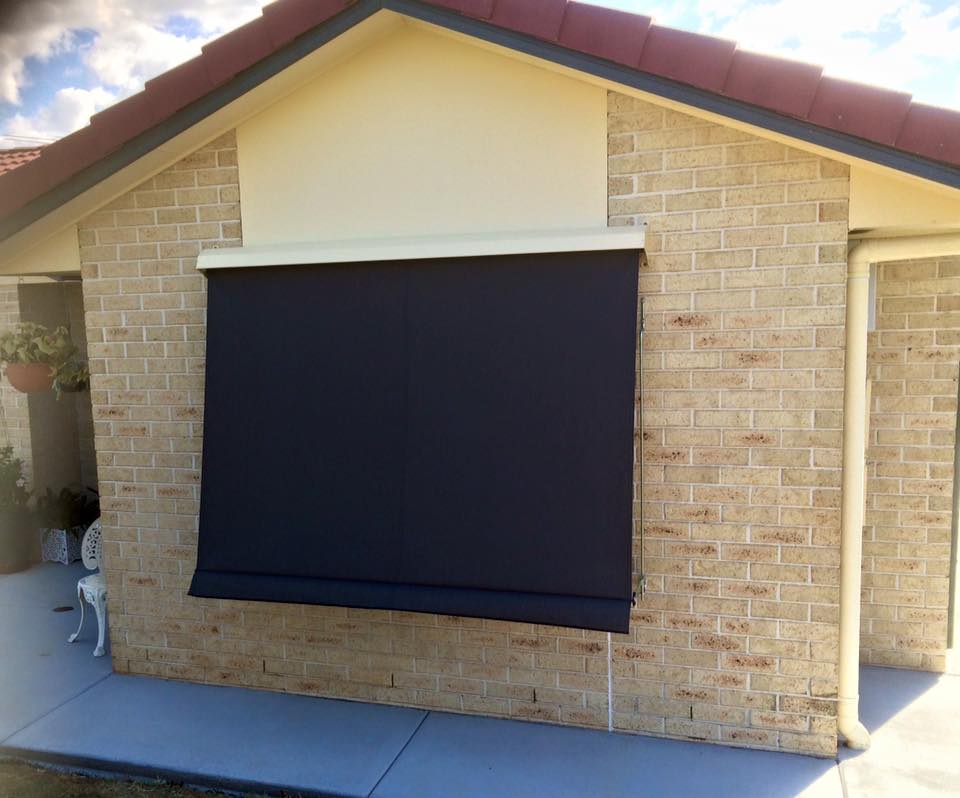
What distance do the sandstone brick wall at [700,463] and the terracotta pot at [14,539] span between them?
3.92 metres

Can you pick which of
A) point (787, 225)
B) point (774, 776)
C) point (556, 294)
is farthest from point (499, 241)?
point (774, 776)

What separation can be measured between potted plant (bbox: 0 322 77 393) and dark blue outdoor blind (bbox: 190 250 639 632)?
8.09ft

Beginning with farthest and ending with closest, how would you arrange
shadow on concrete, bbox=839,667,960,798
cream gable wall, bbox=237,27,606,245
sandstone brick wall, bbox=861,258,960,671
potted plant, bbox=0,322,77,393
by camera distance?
potted plant, bbox=0,322,77,393, sandstone brick wall, bbox=861,258,960,671, cream gable wall, bbox=237,27,606,245, shadow on concrete, bbox=839,667,960,798

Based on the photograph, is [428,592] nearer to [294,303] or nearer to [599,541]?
[599,541]

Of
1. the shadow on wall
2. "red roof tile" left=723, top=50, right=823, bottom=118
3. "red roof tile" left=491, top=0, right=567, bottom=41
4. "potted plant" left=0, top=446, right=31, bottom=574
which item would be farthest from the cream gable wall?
"potted plant" left=0, top=446, right=31, bottom=574

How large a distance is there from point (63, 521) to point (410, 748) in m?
5.06

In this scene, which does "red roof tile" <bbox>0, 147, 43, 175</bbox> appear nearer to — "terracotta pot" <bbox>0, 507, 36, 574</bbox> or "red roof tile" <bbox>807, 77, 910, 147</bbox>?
"terracotta pot" <bbox>0, 507, 36, 574</bbox>

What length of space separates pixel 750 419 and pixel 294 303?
2.54 m

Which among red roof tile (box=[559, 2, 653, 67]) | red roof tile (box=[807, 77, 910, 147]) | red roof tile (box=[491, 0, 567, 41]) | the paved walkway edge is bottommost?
the paved walkway edge

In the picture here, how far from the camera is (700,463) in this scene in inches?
155

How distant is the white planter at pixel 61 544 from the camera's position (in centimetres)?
752

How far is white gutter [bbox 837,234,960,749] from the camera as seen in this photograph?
12.3ft

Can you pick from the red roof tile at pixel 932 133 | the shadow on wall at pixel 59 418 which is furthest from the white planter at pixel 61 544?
the red roof tile at pixel 932 133

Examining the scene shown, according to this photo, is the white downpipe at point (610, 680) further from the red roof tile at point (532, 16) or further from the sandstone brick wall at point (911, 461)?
the red roof tile at point (532, 16)
